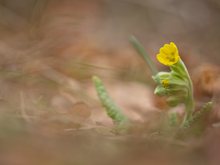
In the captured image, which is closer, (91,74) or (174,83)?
(174,83)

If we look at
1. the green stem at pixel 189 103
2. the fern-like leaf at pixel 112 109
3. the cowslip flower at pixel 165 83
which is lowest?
the green stem at pixel 189 103

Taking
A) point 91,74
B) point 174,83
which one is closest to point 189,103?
point 174,83

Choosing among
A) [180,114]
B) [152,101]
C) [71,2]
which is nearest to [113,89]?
[152,101]

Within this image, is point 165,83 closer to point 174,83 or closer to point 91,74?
point 174,83

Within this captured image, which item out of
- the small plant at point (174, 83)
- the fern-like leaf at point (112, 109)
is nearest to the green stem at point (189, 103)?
the small plant at point (174, 83)

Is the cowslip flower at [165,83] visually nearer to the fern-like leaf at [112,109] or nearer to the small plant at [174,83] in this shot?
the small plant at [174,83]

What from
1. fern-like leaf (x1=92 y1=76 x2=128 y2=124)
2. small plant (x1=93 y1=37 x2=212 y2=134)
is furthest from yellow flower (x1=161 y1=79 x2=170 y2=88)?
fern-like leaf (x1=92 y1=76 x2=128 y2=124)

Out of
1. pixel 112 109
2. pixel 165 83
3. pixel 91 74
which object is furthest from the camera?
pixel 91 74

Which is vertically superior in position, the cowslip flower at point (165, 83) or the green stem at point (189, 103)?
the cowslip flower at point (165, 83)
